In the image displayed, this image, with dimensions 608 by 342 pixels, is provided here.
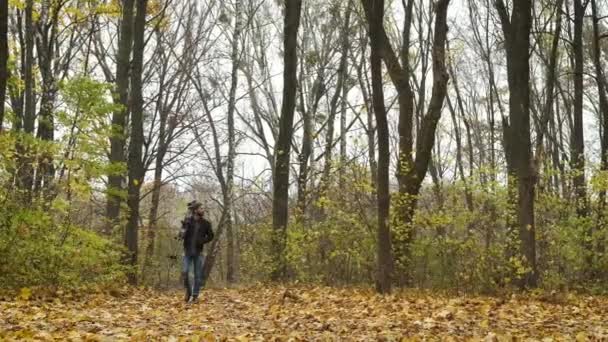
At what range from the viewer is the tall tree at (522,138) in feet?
41.4

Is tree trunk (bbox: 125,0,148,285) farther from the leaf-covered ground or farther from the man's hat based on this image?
the man's hat

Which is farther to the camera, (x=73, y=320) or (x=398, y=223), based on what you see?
(x=398, y=223)

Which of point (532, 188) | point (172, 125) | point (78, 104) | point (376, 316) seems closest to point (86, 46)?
point (172, 125)

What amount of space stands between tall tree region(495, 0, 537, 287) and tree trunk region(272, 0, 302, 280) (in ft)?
17.3

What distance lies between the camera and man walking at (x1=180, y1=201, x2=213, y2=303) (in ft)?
38.5

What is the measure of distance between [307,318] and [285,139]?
870 centimetres

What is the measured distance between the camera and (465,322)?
7898mm

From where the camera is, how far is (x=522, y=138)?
13.6 m

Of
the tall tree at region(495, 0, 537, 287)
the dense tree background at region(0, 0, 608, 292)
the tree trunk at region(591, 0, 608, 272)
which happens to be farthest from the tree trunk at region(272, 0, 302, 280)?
the tree trunk at region(591, 0, 608, 272)

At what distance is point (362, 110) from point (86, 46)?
443 inches

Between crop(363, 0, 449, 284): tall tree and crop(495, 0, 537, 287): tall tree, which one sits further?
crop(363, 0, 449, 284): tall tree

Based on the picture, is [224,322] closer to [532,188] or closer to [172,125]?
[532,188]

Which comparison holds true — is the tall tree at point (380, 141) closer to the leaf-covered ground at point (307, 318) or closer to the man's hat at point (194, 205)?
the leaf-covered ground at point (307, 318)

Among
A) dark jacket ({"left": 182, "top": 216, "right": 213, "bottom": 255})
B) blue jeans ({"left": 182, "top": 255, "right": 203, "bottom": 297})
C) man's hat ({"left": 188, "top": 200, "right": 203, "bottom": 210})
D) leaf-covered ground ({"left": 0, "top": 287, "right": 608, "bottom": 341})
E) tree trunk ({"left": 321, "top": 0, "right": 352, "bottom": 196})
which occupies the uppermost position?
tree trunk ({"left": 321, "top": 0, "right": 352, "bottom": 196})
